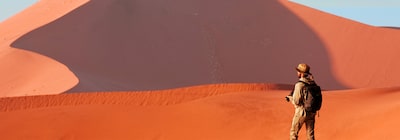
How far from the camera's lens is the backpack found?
9.38m

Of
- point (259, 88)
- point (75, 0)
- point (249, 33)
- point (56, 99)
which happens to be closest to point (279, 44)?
point (249, 33)

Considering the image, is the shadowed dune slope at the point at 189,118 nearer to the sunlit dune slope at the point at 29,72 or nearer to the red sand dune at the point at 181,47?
the red sand dune at the point at 181,47

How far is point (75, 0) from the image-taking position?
158 ft

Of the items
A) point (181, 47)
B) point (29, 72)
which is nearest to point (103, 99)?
point (29, 72)

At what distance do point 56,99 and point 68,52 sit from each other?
915 inches

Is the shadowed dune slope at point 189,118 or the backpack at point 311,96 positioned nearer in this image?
the backpack at point 311,96

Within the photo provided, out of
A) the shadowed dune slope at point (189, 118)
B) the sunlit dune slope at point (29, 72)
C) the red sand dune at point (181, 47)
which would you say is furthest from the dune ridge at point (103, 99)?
the sunlit dune slope at point (29, 72)

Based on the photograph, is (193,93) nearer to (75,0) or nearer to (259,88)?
(259,88)

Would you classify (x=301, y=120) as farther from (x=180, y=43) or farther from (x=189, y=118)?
(x=180, y=43)

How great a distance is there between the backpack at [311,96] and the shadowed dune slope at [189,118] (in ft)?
11.0

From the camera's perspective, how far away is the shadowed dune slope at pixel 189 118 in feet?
46.1

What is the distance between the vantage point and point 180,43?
4438 cm

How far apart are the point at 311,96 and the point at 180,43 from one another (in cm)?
3508

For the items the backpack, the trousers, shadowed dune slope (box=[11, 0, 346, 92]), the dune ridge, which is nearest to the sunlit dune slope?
shadowed dune slope (box=[11, 0, 346, 92])
